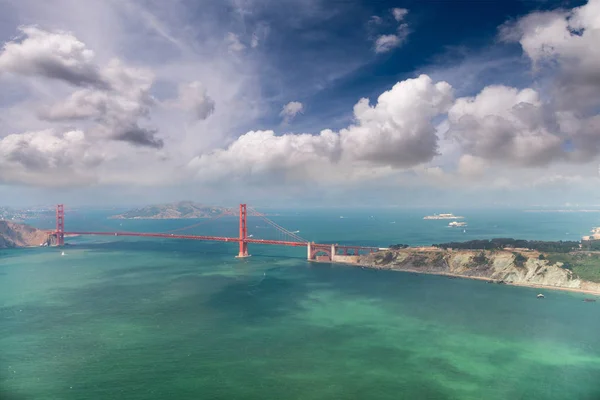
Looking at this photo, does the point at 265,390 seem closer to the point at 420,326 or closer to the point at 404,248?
the point at 420,326

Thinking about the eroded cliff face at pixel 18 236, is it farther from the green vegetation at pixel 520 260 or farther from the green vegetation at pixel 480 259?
the green vegetation at pixel 520 260

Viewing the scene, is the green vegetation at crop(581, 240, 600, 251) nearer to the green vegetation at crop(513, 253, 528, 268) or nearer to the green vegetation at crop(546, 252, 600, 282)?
the green vegetation at crop(546, 252, 600, 282)

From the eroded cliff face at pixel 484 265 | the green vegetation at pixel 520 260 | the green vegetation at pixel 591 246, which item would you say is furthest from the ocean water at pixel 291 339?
the green vegetation at pixel 591 246

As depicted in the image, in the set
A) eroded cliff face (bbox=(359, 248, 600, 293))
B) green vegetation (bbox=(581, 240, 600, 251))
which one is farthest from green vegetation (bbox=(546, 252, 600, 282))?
green vegetation (bbox=(581, 240, 600, 251))

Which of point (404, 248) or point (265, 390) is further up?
point (404, 248)

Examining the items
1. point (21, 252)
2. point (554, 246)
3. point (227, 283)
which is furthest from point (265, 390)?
point (21, 252)

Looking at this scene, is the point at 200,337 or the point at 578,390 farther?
the point at 200,337

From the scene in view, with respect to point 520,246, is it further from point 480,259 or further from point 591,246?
point 480,259
